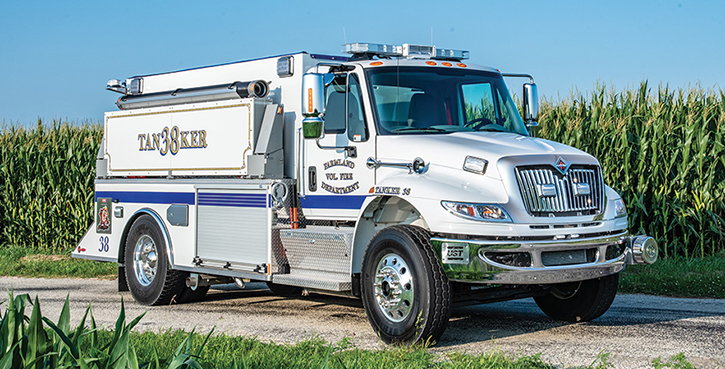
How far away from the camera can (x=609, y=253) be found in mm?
8508

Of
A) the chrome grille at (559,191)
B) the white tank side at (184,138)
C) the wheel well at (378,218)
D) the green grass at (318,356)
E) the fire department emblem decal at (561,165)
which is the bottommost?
the green grass at (318,356)

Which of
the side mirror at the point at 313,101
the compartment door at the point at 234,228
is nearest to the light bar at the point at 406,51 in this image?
the side mirror at the point at 313,101

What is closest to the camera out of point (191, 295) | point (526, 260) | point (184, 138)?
point (526, 260)

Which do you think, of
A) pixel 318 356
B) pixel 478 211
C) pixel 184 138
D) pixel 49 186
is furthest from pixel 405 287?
pixel 49 186

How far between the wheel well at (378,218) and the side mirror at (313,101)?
941 millimetres

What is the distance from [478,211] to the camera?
25.6 ft

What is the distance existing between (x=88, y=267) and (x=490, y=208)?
10.6 m

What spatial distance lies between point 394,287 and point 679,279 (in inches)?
226

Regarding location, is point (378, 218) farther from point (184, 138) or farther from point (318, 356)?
point (184, 138)

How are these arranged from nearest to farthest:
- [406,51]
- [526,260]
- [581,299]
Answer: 1. [526,260]
2. [581,299]
3. [406,51]

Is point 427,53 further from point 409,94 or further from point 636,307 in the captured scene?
point 636,307

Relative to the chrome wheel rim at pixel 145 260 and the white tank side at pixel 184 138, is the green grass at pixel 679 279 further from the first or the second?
the chrome wheel rim at pixel 145 260

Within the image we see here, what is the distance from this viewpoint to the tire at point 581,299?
920cm

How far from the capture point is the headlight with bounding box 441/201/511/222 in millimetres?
7781
